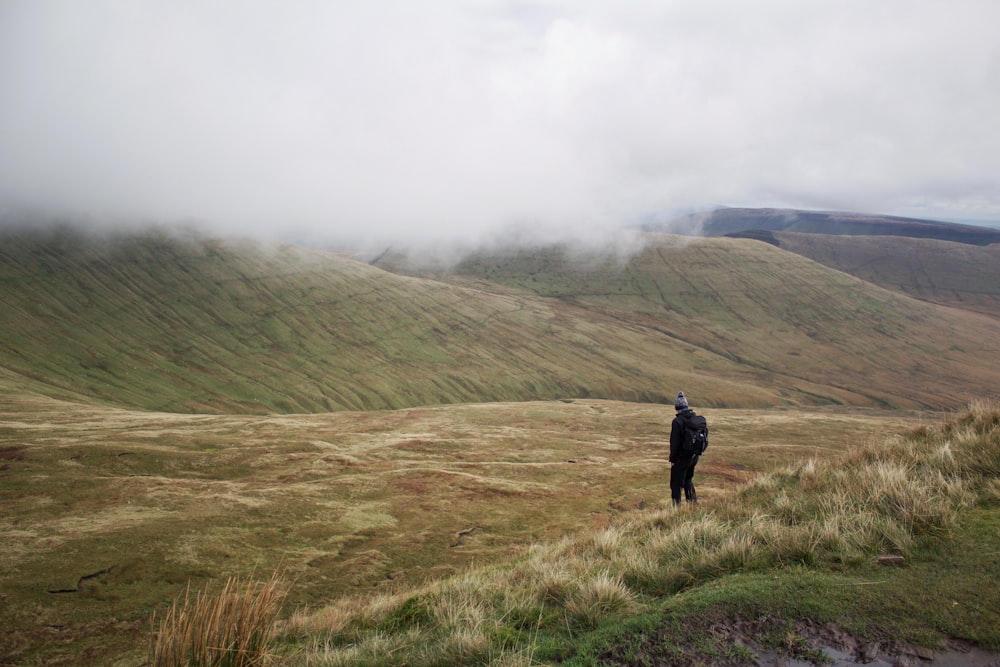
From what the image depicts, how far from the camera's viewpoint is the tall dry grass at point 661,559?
21.9 ft

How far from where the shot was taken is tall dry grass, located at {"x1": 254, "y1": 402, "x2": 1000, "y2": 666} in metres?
6.68

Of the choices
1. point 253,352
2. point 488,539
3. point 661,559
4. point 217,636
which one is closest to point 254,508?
point 488,539

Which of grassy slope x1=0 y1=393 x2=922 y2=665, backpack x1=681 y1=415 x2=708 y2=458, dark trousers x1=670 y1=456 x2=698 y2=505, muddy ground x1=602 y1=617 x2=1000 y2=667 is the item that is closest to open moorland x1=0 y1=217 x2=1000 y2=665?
muddy ground x1=602 y1=617 x2=1000 y2=667

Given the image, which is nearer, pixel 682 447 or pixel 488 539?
pixel 682 447

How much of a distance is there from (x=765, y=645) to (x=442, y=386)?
513ft

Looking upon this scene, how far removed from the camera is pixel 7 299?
5438 inches

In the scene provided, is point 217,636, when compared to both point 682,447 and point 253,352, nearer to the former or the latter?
point 682,447

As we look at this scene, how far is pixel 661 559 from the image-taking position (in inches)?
338

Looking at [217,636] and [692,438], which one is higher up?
[217,636]

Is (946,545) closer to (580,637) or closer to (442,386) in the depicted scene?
(580,637)

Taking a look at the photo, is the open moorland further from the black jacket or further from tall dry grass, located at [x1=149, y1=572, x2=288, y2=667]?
the black jacket

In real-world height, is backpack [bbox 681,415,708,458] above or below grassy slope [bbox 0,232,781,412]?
above

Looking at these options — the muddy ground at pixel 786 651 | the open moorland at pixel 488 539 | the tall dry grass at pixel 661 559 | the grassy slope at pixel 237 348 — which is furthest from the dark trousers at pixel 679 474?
the grassy slope at pixel 237 348

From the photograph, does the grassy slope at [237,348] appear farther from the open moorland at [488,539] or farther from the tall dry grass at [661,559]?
the tall dry grass at [661,559]
